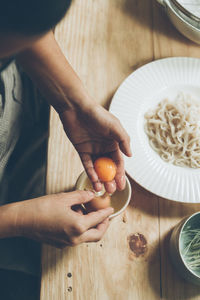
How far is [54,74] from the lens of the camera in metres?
0.85

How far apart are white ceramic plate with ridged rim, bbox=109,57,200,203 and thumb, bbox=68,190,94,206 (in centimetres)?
16

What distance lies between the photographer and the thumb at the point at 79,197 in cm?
74

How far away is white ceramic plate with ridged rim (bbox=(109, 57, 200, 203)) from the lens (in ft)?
2.81

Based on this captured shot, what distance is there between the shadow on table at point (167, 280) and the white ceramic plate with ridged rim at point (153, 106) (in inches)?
6.9

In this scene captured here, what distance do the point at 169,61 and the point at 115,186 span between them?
49cm

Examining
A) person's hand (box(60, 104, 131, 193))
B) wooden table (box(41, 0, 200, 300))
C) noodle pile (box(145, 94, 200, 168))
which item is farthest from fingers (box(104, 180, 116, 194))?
noodle pile (box(145, 94, 200, 168))

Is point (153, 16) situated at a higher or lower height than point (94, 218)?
higher

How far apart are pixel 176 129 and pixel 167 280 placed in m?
0.47

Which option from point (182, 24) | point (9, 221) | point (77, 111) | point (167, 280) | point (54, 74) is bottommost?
point (167, 280)

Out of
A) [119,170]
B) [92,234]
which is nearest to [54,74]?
[119,170]

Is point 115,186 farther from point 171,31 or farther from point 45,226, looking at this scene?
point 171,31

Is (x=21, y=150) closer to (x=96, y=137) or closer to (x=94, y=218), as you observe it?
(x=96, y=137)

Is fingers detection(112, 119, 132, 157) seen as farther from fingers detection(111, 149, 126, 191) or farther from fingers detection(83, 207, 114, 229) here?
fingers detection(83, 207, 114, 229)

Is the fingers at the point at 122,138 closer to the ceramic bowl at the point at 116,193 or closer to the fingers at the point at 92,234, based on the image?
the ceramic bowl at the point at 116,193
